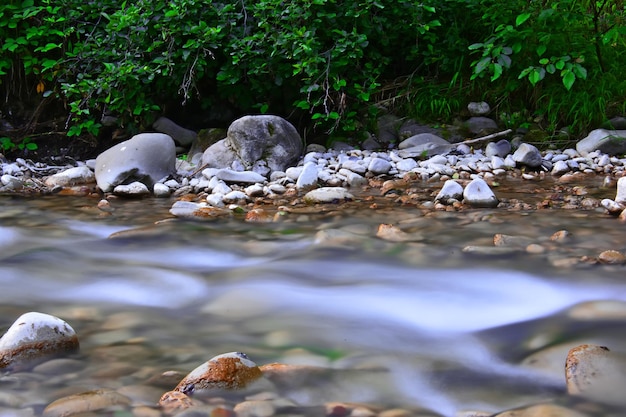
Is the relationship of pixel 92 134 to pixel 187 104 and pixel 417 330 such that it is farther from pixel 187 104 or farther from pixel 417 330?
pixel 417 330

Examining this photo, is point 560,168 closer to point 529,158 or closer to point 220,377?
point 529,158

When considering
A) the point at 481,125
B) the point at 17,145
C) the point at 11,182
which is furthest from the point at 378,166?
the point at 17,145

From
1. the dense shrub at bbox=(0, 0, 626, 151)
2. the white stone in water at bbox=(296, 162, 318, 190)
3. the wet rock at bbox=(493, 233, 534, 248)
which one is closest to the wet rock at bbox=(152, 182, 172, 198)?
the white stone in water at bbox=(296, 162, 318, 190)

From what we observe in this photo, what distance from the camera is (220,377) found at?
54.0 inches

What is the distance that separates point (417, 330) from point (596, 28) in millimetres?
4481

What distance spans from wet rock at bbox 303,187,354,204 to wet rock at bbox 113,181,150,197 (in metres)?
1.31

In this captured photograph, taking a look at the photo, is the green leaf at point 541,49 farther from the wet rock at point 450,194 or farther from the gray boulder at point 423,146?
the wet rock at point 450,194

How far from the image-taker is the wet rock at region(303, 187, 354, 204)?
12.3 ft

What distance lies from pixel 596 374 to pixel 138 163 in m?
3.83

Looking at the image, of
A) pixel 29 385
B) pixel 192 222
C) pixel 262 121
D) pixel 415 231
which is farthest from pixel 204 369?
pixel 262 121

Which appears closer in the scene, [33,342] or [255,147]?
[33,342]

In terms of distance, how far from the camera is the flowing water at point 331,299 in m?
1.46

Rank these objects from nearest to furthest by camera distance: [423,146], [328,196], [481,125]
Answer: [328,196]
[423,146]
[481,125]

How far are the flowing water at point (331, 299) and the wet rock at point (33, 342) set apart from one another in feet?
0.17
